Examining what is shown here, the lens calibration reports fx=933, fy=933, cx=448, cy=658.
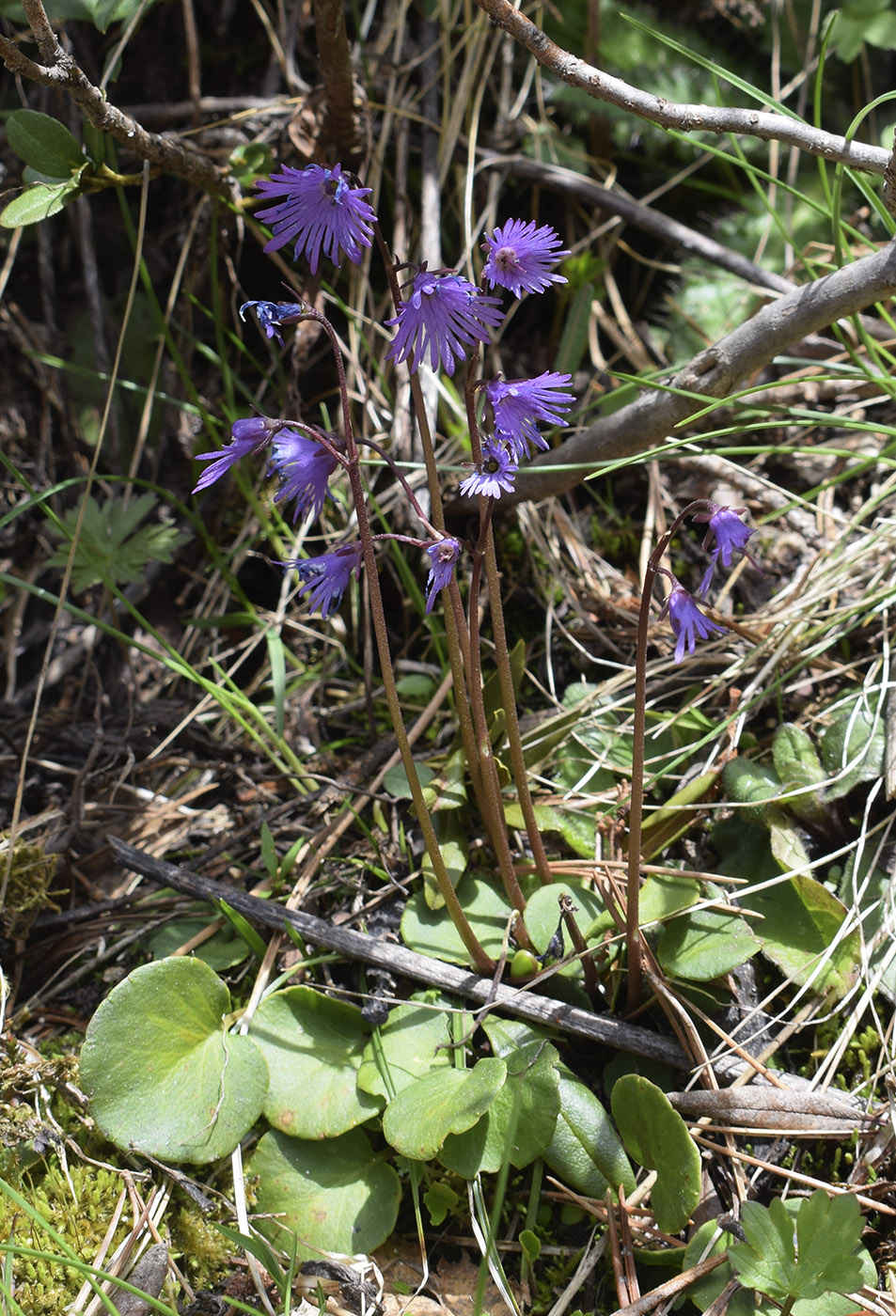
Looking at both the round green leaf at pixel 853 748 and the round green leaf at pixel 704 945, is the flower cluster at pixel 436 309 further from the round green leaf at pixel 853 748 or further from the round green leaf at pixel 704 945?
the round green leaf at pixel 853 748

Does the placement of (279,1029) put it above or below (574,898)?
below

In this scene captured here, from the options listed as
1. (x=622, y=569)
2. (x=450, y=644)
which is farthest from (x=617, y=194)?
(x=450, y=644)

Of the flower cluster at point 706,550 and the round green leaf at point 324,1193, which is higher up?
the flower cluster at point 706,550

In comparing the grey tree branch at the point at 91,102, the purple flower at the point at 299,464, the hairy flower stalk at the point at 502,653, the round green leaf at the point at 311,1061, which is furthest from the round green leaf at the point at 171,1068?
the grey tree branch at the point at 91,102

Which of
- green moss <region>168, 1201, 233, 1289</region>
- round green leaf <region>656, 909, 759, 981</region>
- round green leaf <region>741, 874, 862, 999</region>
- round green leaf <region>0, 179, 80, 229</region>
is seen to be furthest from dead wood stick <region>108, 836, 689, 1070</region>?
round green leaf <region>0, 179, 80, 229</region>

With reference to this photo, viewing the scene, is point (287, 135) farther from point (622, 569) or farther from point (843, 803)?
point (843, 803)
